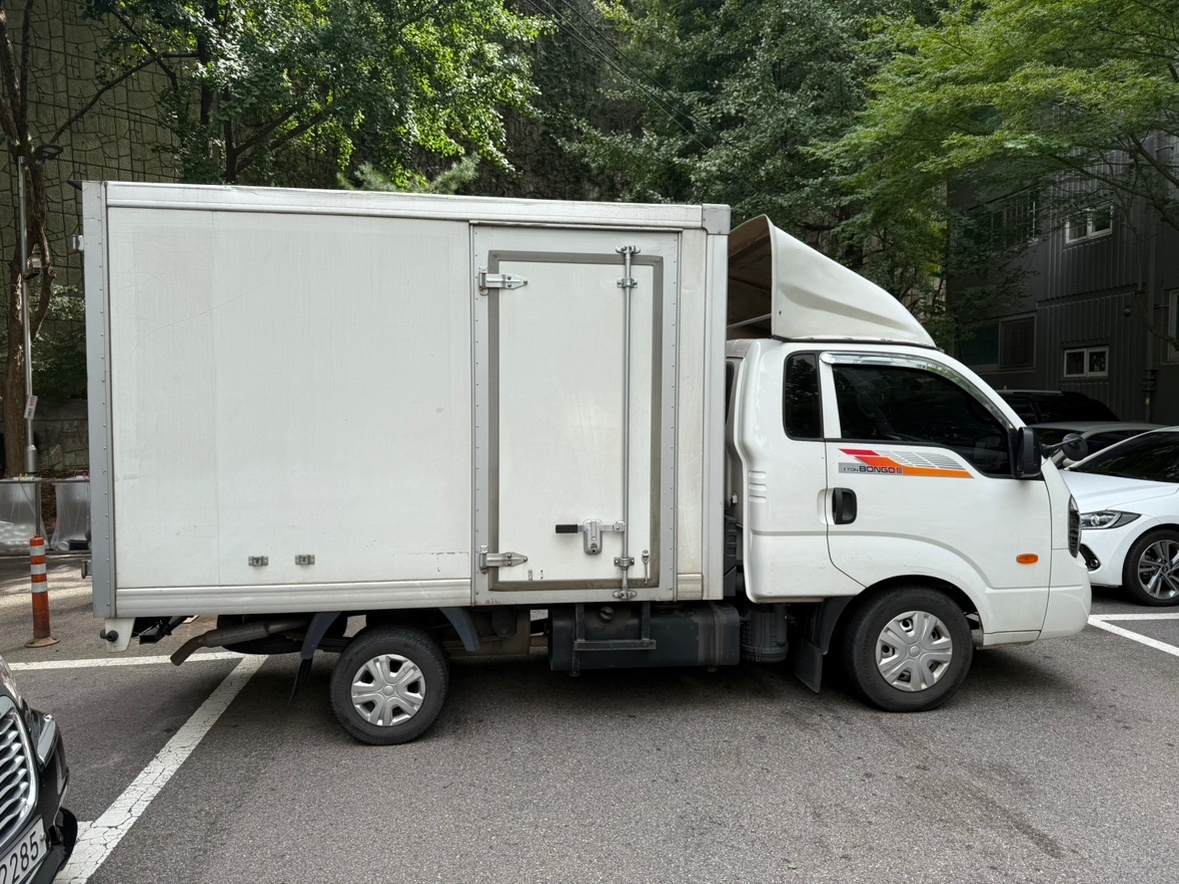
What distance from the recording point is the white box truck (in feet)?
13.6

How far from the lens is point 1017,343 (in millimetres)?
21797

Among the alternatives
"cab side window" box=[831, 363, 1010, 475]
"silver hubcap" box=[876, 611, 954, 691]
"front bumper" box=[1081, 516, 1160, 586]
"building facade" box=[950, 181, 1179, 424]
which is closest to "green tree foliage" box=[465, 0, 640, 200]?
"building facade" box=[950, 181, 1179, 424]

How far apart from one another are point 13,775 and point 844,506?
12.8 ft

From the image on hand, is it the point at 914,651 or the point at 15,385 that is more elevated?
the point at 15,385

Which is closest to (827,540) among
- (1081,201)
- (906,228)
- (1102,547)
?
(1102,547)

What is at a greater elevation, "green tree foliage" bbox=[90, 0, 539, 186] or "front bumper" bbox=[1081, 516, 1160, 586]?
"green tree foliage" bbox=[90, 0, 539, 186]

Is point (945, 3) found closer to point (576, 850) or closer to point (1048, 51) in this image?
point (1048, 51)

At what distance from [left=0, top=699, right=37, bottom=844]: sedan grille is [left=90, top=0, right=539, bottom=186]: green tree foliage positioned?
1007 cm

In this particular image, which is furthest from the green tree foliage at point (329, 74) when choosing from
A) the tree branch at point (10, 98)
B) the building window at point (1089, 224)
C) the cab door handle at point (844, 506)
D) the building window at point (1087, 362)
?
the building window at point (1087, 362)

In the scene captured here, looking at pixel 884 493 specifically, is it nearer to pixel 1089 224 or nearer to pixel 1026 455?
pixel 1026 455

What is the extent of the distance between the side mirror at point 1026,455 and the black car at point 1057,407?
9.99 m

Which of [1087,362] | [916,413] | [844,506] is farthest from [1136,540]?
[1087,362]

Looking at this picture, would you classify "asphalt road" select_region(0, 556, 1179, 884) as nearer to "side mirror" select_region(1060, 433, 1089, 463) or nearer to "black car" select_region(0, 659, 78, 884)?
"black car" select_region(0, 659, 78, 884)

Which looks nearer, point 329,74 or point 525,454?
point 525,454
